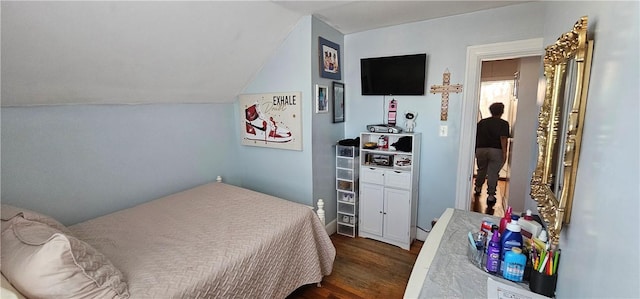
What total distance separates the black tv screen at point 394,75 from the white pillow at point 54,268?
8.42 feet

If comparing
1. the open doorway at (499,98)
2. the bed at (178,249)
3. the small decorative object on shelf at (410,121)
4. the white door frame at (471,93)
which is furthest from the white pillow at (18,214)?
the open doorway at (499,98)

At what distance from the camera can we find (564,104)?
99 cm

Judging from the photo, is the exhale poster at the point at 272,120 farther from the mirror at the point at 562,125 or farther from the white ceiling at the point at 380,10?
the mirror at the point at 562,125

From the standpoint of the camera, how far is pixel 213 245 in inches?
60.4

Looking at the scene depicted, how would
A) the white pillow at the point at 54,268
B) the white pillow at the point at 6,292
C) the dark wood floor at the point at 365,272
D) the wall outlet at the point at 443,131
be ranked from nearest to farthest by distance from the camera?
the white pillow at the point at 6,292 < the white pillow at the point at 54,268 < the dark wood floor at the point at 365,272 < the wall outlet at the point at 443,131

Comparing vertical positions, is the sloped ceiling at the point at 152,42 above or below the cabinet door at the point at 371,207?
above

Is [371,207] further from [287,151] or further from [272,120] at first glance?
[272,120]

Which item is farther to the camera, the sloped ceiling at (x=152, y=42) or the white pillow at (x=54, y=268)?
the sloped ceiling at (x=152, y=42)

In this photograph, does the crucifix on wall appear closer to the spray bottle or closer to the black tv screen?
the black tv screen

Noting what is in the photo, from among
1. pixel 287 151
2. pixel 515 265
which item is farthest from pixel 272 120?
pixel 515 265

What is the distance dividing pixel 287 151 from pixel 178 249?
1501 mm

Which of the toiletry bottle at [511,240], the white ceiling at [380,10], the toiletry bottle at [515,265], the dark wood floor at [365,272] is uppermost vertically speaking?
the white ceiling at [380,10]

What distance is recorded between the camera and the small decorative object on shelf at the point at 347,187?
2.94 metres

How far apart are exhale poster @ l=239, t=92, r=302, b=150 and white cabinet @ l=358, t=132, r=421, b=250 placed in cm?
74
